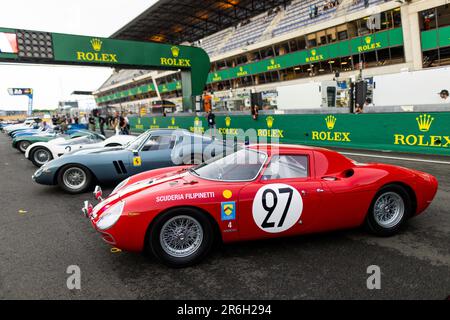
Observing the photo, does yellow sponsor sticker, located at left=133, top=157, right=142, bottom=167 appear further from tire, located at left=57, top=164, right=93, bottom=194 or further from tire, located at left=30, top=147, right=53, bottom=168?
tire, located at left=30, top=147, right=53, bottom=168

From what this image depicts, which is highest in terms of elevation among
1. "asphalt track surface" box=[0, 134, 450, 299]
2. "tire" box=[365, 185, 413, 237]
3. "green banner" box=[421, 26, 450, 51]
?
"green banner" box=[421, 26, 450, 51]

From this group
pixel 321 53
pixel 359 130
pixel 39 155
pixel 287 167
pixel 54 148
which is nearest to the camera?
pixel 287 167

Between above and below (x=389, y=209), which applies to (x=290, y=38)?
above

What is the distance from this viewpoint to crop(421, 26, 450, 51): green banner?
2303 centimetres

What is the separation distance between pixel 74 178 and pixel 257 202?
14.6ft

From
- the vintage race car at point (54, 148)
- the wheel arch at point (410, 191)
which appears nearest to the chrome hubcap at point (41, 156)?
the vintage race car at point (54, 148)

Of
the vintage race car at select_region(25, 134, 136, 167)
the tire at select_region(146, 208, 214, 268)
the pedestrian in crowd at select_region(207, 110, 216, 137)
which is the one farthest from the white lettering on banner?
the pedestrian in crowd at select_region(207, 110, 216, 137)

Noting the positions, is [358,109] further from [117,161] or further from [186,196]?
[186,196]

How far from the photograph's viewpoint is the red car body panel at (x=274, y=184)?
124 inches

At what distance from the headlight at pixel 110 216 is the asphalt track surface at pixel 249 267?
0.45 meters

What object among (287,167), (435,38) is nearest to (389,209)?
(287,167)

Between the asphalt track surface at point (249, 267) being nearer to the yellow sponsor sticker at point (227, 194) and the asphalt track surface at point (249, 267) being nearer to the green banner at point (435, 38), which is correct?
the yellow sponsor sticker at point (227, 194)

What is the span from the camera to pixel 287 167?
3646 mm

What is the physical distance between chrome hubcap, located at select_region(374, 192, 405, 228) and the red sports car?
0.01 m
